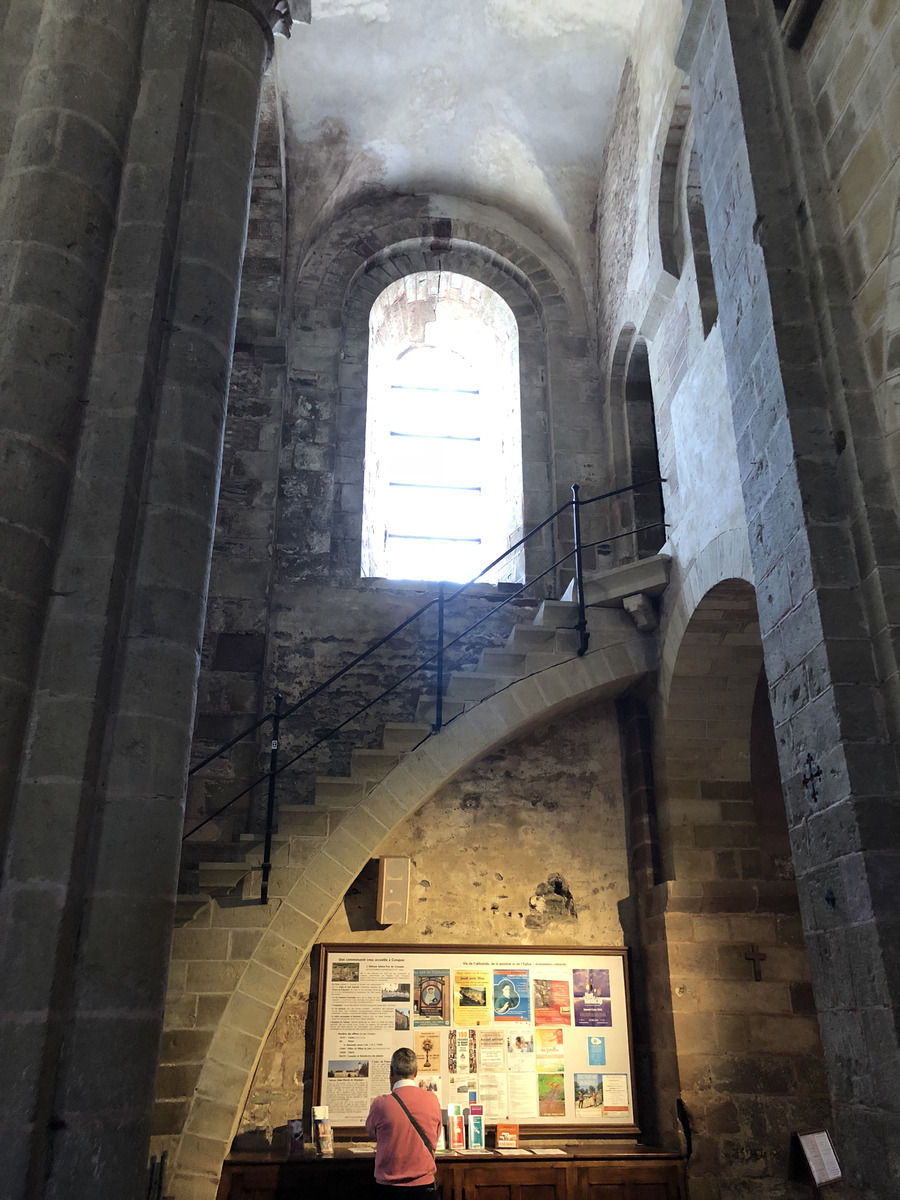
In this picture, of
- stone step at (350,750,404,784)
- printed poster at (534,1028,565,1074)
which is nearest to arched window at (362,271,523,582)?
stone step at (350,750,404,784)

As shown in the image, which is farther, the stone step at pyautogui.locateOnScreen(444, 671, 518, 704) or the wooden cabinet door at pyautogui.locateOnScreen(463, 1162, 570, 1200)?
the stone step at pyautogui.locateOnScreen(444, 671, 518, 704)

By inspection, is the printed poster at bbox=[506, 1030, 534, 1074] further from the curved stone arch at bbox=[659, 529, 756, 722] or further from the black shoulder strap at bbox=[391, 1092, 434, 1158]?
the curved stone arch at bbox=[659, 529, 756, 722]

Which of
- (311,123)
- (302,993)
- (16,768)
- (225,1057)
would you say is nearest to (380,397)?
(311,123)

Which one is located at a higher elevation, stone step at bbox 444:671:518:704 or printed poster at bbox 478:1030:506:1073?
stone step at bbox 444:671:518:704

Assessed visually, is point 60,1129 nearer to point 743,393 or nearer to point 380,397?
point 743,393

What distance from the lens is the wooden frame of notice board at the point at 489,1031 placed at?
6645 millimetres

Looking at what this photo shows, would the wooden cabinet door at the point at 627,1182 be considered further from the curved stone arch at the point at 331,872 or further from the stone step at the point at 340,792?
Answer: the stone step at the point at 340,792

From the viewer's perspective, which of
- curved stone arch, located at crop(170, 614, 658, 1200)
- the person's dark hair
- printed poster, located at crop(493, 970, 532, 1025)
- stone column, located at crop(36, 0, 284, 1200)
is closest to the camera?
stone column, located at crop(36, 0, 284, 1200)

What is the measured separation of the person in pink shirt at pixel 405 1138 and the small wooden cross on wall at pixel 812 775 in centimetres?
284

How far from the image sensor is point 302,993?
6.84 metres

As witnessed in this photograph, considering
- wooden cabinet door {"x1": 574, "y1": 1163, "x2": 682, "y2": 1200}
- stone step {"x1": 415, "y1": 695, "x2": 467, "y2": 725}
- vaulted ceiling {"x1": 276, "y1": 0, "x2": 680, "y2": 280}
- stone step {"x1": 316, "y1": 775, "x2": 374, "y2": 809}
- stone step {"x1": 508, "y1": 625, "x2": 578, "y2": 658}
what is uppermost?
vaulted ceiling {"x1": 276, "y1": 0, "x2": 680, "y2": 280}

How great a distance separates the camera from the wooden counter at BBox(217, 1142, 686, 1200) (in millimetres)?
5887

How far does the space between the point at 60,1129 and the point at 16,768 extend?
3.29ft

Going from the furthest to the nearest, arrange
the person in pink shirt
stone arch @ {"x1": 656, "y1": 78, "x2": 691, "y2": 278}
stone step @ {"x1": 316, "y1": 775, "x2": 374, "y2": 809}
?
stone arch @ {"x1": 656, "y1": 78, "x2": 691, "y2": 278} < stone step @ {"x1": 316, "y1": 775, "x2": 374, "y2": 809} < the person in pink shirt
